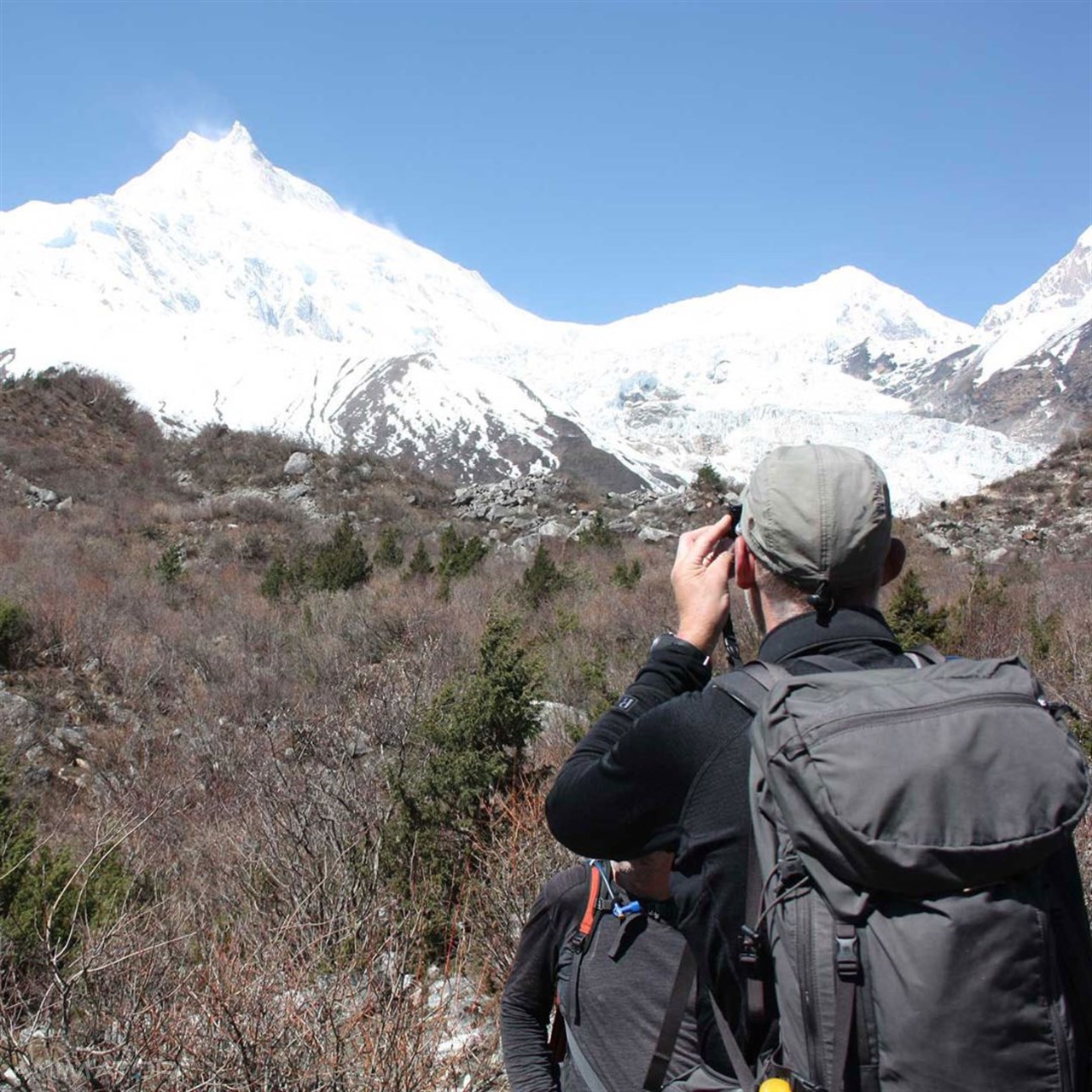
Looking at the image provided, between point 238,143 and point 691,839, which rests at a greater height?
point 238,143

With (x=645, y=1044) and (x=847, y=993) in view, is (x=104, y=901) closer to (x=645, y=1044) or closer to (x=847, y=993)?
(x=645, y=1044)

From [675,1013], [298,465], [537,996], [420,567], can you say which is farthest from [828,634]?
[298,465]

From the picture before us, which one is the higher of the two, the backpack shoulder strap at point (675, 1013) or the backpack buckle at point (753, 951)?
the backpack buckle at point (753, 951)

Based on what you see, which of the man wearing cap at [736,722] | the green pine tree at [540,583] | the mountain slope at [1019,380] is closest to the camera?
the man wearing cap at [736,722]

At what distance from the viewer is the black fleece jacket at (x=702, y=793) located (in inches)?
49.3

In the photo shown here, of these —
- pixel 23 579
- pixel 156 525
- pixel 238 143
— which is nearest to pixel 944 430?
pixel 156 525

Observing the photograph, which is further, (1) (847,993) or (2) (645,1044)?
(2) (645,1044)

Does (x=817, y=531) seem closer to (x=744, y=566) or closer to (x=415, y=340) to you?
(x=744, y=566)

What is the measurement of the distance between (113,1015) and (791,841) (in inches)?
89.9

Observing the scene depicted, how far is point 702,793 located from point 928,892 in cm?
33

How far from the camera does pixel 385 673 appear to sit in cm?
819

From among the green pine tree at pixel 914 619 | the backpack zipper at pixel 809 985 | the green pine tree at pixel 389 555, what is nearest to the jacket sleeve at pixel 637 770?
the backpack zipper at pixel 809 985

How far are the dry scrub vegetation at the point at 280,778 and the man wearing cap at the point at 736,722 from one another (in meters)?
1.44

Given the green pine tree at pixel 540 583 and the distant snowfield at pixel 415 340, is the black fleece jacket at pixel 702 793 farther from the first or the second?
the distant snowfield at pixel 415 340
